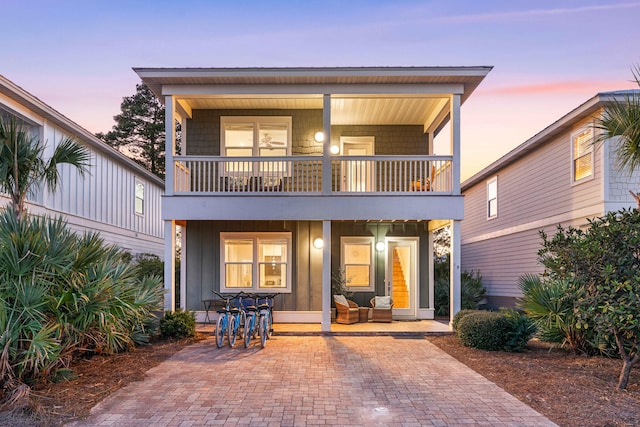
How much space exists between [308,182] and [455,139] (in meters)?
3.76

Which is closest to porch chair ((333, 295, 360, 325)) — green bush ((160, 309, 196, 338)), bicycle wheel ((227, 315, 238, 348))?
bicycle wheel ((227, 315, 238, 348))

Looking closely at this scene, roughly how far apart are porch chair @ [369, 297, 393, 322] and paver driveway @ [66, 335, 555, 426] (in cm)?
310

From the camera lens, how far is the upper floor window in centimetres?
1165

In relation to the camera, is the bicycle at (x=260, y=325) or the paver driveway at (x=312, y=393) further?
the bicycle at (x=260, y=325)

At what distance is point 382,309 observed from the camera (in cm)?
1129

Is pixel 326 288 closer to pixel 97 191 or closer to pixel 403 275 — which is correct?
pixel 403 275

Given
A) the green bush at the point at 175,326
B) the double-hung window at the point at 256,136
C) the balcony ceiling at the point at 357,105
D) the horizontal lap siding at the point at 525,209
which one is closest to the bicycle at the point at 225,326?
the green bush at the point at 175,326

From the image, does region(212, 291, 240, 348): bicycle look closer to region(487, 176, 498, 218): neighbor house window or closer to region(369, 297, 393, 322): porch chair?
region(369, 297, 393, 322): porch chair

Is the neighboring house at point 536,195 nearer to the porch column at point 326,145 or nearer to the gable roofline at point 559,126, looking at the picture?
the gable roofline at point 559,126

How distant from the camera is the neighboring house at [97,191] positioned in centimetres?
1106

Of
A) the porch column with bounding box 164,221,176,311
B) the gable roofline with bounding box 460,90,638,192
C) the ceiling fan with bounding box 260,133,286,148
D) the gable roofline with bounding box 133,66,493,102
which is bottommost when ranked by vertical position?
the porch column with bounding box 164,221,176,311

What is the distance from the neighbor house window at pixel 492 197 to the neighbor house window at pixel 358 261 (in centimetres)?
759

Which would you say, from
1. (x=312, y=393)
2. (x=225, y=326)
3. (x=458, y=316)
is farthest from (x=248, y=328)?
(x=458, y=316)

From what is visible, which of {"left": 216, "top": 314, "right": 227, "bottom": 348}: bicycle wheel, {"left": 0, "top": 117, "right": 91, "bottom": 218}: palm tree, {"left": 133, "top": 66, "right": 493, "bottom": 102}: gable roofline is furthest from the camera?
{"left": 133, "top": 66, "right": 493, "bottom": 102}: gable roofline
